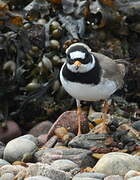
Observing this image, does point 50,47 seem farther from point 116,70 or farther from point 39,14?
point 116,70

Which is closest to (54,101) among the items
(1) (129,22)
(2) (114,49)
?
(2) (114,49)

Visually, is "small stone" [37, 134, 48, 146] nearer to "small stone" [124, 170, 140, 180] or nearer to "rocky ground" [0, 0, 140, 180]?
"rocky ground" [0, 0, 140, 180]

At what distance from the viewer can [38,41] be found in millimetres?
8000

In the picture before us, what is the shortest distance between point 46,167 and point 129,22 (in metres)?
3.68

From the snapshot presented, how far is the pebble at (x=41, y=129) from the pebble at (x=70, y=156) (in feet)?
5.07

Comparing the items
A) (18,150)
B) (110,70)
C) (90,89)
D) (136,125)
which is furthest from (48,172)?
(136,125)

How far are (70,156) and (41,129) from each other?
6.00ft

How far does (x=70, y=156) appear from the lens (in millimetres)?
5891

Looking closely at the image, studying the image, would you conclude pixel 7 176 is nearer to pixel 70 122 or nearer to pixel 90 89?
pixel 90 89

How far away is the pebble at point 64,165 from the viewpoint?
220 inches

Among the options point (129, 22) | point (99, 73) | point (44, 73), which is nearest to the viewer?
point (99, 73)

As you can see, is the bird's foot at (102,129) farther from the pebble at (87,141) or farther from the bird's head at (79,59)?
the bird's head at (79,59)

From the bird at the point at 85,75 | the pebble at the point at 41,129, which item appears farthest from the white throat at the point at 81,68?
the pebble at the point at 41,129

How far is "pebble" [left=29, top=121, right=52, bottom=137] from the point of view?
764 centimetres
